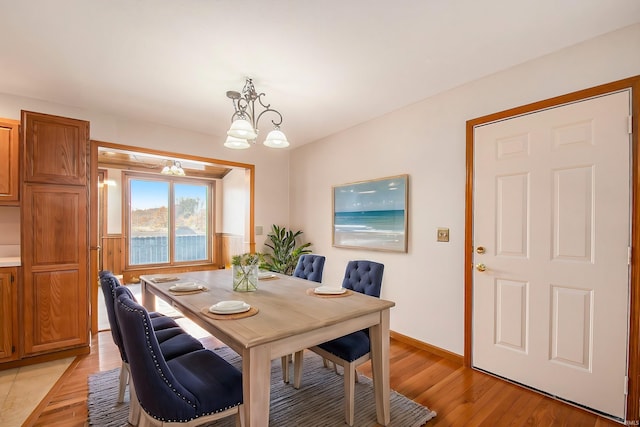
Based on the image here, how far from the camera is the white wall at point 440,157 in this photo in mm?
2107

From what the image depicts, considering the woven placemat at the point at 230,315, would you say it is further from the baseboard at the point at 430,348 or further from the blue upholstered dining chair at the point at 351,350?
the baseboard at the point at 430,348

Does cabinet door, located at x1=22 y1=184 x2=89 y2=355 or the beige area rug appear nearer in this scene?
the beige area rug

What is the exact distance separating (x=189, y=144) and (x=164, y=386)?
343 cm

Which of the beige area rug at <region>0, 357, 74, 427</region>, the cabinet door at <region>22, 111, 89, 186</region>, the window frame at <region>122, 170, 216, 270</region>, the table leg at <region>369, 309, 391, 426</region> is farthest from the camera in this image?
the window frame at <region>122, 170, 216, 270</region>

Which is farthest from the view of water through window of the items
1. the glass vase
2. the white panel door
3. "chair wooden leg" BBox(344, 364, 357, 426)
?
the white panel door

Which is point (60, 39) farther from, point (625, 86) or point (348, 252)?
point (625, 86)

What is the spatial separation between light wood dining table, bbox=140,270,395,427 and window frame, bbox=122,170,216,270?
4.69m

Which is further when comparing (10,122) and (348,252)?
(348,252)

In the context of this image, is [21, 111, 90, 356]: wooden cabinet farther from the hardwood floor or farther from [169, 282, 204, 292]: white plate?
[169, 282, 204, 292]: white plate

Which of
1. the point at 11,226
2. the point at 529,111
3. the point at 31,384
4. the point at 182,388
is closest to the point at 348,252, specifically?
the point at 529,111

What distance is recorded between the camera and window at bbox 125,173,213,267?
6.52m

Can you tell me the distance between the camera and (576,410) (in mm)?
2062

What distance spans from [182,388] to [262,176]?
12.1 ft

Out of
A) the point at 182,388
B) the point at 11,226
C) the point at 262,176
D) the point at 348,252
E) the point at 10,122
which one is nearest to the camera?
the point at 182,388
